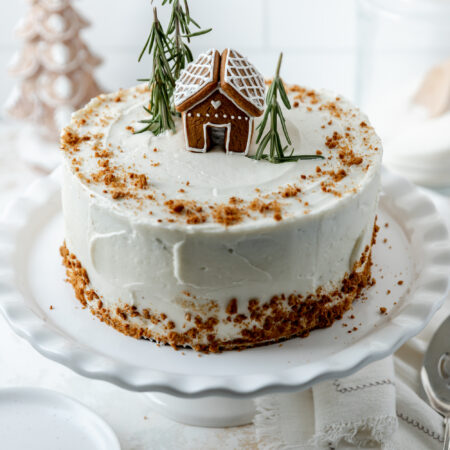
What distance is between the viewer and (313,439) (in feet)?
5.18

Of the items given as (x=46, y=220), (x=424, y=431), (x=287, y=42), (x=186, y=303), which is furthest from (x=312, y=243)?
(x=287, y=42)

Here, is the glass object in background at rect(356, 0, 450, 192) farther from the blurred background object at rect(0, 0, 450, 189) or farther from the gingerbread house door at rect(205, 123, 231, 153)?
the gingerbread house door at rect(205, 123, 231, 153)

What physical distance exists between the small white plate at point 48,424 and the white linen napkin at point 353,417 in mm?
369

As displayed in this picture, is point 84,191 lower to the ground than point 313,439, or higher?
higher

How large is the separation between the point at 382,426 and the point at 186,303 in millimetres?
518

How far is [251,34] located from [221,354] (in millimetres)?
1852

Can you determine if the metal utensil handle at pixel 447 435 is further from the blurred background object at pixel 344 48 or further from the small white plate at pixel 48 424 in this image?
the blurred background object at pixel 344 48

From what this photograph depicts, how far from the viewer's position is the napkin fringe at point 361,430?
5.11ft

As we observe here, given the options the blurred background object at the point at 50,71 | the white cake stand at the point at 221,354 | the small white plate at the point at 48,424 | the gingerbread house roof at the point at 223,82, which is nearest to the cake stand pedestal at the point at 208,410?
the white cake stand at the point at 221,354

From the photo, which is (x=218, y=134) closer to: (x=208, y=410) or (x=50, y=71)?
(x=208, y=410)

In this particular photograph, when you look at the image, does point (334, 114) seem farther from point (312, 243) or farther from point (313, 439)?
point (313, 439)

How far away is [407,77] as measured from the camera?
2.81 meters

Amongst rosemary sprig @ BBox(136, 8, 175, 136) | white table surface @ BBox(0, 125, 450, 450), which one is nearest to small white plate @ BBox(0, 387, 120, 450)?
white table surface @ BBox(0, 125, 450, 450)

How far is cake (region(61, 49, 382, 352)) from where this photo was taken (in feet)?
4.59
